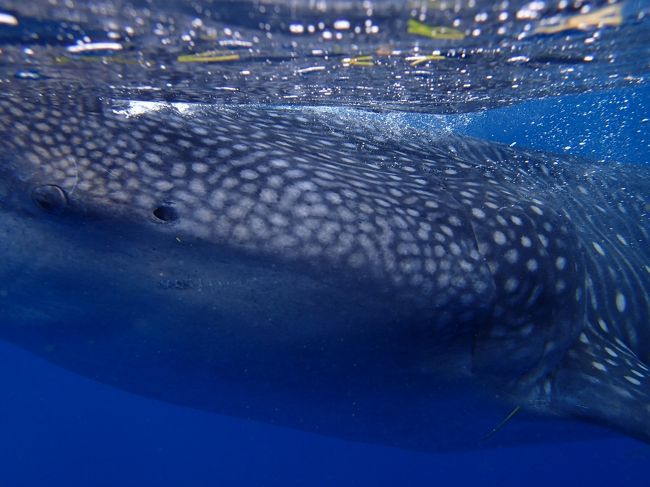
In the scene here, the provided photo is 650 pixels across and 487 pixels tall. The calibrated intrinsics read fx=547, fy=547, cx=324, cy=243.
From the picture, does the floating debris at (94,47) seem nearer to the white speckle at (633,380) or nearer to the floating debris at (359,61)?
the floating debris at (359,61)

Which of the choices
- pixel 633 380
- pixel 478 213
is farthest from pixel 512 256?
pixel 633 380

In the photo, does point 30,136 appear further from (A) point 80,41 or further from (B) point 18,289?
(A) point 80,41

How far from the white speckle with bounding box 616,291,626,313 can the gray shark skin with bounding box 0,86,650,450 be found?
16cm

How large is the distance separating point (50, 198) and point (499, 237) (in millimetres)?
2758

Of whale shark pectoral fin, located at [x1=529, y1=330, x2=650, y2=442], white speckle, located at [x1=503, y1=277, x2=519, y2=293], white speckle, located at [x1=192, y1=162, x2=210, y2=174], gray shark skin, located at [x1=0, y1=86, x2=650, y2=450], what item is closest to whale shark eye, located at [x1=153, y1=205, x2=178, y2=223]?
gray shark skin, located at [x1=0, y1=86, x2=650, y2=450]

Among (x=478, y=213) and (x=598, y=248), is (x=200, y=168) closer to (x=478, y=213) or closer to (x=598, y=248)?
(x=478, y=213)

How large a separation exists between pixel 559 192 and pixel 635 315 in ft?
4.58

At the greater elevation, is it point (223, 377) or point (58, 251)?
point (58, 251)

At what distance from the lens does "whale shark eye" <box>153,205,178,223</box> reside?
10.0ft

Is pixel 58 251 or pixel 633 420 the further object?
pixel 633 420

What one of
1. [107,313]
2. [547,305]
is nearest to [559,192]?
[547,305]

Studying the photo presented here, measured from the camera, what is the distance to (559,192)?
5547 millimetres

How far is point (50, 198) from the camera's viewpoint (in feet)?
9.46

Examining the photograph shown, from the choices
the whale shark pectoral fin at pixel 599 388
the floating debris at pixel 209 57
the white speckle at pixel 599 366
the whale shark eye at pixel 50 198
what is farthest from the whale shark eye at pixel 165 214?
the white speckle at pixel 599 366
